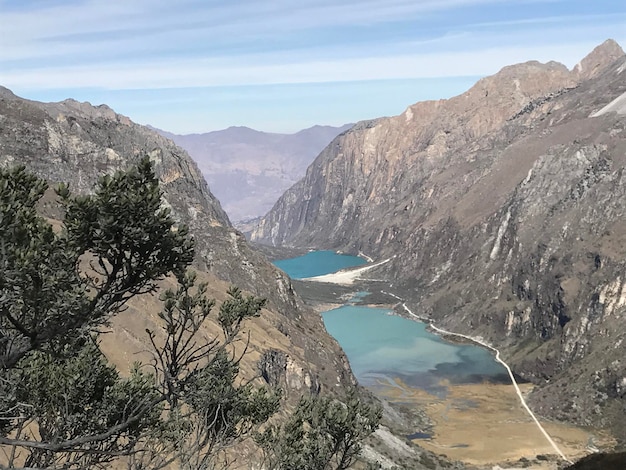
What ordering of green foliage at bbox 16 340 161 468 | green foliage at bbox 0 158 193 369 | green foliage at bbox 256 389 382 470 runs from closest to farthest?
1. green foliage at bbox 0 158 193 369
2. green foliage at bbox 16 340 161 468
3. green foliage at bbox 256 389 382 470

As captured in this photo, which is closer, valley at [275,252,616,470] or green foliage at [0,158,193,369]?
green foliage at [0,158,193,369]

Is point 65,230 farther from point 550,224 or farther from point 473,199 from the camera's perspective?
point 473,199

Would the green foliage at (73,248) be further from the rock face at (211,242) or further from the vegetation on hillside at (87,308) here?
the rock face at (211,242)

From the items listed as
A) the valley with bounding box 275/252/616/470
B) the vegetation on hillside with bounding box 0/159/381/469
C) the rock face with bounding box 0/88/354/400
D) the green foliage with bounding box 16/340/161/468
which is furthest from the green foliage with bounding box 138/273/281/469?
the valley with bounding box 275/252/616/470

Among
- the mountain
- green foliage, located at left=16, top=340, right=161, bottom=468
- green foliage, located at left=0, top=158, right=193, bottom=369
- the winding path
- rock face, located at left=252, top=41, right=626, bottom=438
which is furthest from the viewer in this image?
rock face, located at left=252, top=41, right=626, bottom=438

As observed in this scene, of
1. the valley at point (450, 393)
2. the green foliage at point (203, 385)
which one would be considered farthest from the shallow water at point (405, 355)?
the green foliage at point (203, 385)

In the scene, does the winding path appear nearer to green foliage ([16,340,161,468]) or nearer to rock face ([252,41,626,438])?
rock face ([252,41,626,438])

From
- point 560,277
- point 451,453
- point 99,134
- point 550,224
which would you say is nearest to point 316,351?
point 451,453
